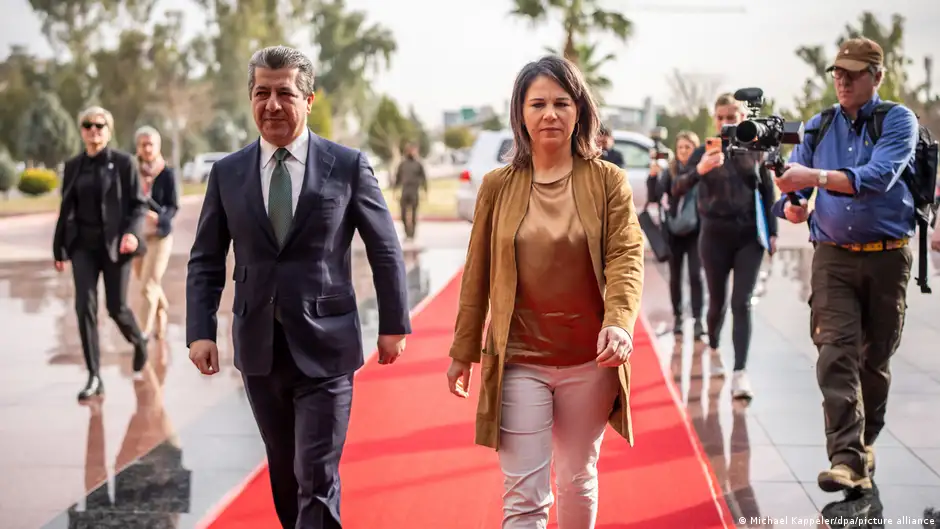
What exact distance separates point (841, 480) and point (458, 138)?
7018 centimetres

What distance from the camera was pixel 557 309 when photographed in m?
3.28

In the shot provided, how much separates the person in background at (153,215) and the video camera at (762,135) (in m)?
5.01

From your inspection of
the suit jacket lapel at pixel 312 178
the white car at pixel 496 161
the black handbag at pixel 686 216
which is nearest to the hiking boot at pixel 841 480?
the suit jacket lapel at pixel 312 178

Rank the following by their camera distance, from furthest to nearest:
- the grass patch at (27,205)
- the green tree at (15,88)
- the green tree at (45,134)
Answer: the green tree at (15,88) → the green tree at (45,134) → the grass patch at (27,205)

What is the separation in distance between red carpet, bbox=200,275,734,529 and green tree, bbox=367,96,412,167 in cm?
4441

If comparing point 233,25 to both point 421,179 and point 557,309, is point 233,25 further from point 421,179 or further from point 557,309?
point 557,309

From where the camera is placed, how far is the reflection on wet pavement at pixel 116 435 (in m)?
4.75

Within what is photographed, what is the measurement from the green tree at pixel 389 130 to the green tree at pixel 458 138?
68.5 ft

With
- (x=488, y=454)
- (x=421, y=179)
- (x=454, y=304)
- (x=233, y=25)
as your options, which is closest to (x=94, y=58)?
(x=233, y=25)

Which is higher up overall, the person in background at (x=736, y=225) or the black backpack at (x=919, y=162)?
the black backpack at (x=919, y=162)

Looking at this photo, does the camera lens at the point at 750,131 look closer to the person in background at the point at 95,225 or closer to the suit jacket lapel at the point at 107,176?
the person in background at the point at 95,225

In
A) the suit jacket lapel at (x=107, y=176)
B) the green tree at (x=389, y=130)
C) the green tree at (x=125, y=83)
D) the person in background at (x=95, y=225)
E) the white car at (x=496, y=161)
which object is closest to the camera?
the person in background at (x=95, y=225)

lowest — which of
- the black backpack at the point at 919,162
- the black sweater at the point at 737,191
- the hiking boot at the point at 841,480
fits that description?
the hiking boot at the point at 841,480

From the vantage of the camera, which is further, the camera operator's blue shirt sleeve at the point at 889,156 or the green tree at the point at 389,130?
the green tree at the point at 389,130
